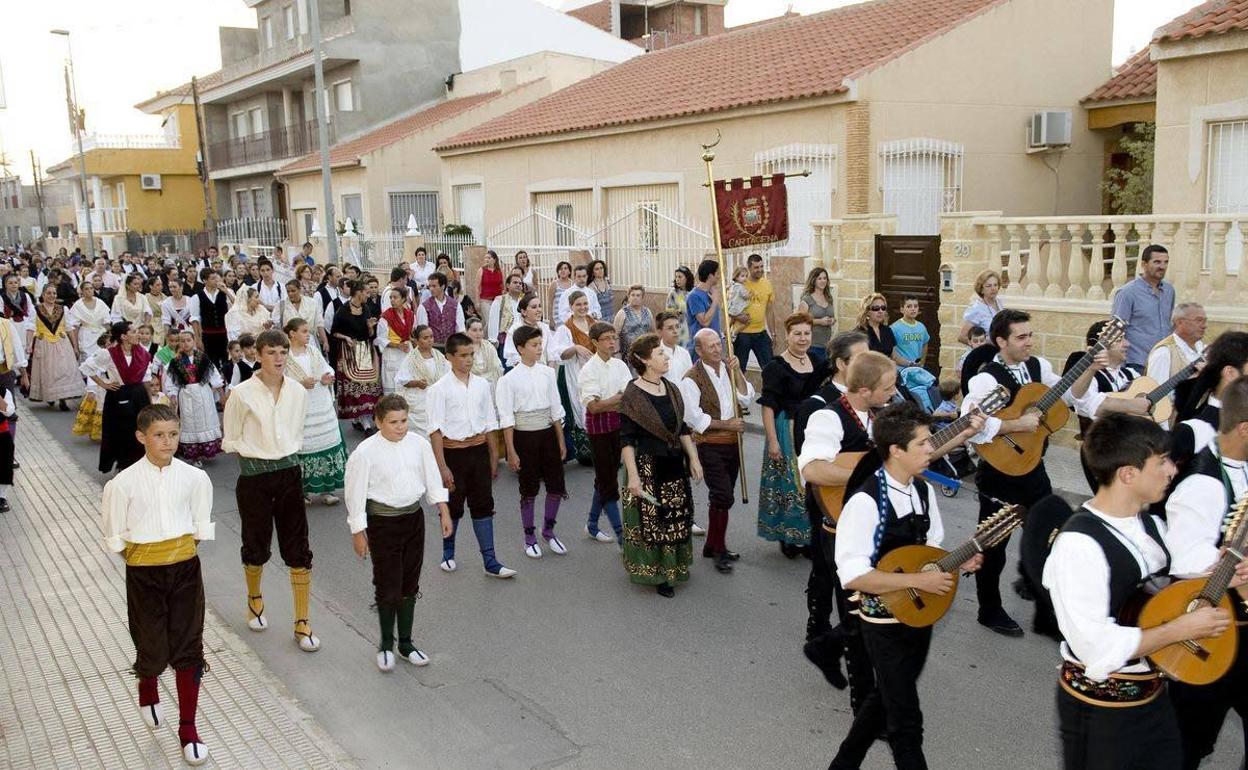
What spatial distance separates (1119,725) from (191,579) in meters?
4.11

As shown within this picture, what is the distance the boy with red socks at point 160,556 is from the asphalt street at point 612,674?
2.36ft

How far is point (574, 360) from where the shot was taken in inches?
406

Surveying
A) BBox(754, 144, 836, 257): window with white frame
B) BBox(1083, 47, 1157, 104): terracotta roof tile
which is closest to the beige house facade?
BBox(754, 144, 836, 257): window with white frame

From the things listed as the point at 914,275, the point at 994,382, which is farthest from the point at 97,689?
the point at 914,275

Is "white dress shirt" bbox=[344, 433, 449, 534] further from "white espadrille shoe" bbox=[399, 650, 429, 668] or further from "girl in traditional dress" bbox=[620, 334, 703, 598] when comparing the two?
"girl in traditional dress" bbox=[620, 334, 703, 598]

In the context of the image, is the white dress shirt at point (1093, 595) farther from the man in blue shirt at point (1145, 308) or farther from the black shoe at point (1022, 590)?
the man in blue shirt at point (1145, 308)

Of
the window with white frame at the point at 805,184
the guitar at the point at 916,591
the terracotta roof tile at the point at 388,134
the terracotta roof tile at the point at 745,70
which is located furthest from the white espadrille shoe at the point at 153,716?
the terracotta roof tile at the point at 388,134

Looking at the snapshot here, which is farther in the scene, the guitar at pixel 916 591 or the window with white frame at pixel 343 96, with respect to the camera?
the window with white frame at pixel 343 96

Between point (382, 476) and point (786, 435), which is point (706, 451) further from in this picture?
point (382, 476)

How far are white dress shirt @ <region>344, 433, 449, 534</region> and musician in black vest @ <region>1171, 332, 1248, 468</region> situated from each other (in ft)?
12.2

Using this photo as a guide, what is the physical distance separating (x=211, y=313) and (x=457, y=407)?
8489 mm

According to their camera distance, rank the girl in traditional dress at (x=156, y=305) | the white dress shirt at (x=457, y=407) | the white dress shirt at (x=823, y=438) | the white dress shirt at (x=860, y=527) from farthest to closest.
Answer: the girl in traditional dress at (x=156, y=305)
the white dress shirt at (x=457, y=407)
the white dress shirt at (x=823, y=438)
the white dress shirt at (x=860, y=527)

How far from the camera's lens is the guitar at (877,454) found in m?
4.20

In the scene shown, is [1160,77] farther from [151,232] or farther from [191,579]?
[151,232]
